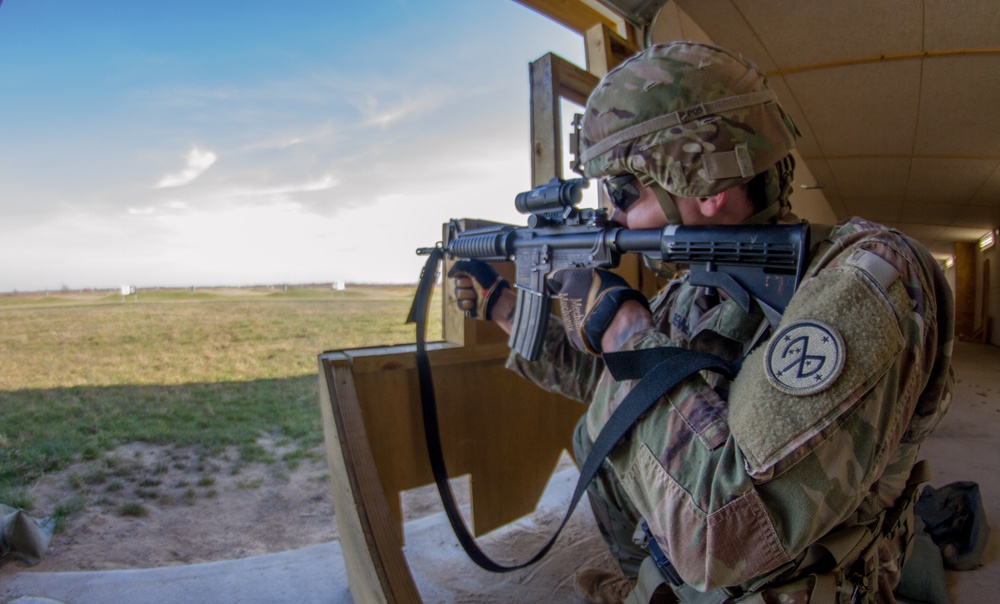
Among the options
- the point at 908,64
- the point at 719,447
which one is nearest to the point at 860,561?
the point at 719,447

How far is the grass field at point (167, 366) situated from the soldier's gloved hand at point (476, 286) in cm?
28

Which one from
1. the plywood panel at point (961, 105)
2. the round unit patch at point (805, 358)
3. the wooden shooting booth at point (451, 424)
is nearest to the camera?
the round unit patch at point (805, 358)

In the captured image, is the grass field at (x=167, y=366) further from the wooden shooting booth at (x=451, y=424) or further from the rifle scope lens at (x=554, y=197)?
the rifle scope lens at (x=554, y=197)

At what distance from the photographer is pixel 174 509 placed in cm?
156

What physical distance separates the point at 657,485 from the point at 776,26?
2576mm

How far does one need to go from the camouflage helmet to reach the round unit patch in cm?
39

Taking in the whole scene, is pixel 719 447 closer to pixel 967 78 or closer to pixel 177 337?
pixel 177 337

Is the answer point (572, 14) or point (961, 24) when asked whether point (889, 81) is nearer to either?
point (961, 24)

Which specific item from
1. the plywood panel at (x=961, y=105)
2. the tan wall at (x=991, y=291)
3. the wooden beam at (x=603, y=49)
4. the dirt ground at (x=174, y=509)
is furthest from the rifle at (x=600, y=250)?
the tan wall at (x=991, y=291)

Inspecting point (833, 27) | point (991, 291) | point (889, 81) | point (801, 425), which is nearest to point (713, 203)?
point (801, 425)

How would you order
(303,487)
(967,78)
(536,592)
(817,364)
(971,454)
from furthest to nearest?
(971,454) → (967,78) → (303,487) → (536,592) → (817,364)

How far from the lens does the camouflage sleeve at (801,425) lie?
2.50ft

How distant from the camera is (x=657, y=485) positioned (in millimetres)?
898

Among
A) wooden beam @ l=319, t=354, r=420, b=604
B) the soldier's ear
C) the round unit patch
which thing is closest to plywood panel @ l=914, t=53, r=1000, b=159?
the soldier's ear
